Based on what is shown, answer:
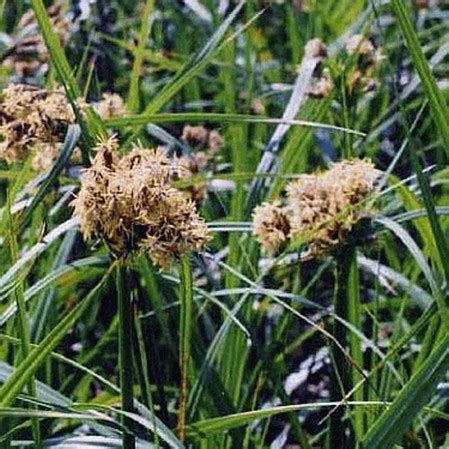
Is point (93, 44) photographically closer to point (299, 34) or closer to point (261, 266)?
point (299, 34)

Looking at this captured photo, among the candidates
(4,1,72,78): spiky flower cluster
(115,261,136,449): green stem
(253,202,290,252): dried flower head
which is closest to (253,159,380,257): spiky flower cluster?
(253,202,290,252): dried flower head

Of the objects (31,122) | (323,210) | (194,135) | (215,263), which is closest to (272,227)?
(323,210)

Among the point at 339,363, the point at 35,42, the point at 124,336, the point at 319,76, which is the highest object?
the point at 35,42

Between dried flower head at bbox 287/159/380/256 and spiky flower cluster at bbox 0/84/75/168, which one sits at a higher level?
spiky flower cluster at bbox 0/84/75/168

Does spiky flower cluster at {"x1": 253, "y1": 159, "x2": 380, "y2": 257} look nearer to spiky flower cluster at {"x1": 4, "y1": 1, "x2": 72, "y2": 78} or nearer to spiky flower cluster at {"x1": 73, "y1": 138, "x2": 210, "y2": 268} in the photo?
spiky flower cluster at {"x1": 73, "y1": 138, "x2": 210, "y2": 268}

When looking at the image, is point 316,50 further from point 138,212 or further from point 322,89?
point 138,212

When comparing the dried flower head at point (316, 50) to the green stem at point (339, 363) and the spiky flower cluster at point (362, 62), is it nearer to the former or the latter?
the spiky flower cluster at point (362, 62)

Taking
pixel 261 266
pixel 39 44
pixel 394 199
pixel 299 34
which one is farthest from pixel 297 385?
pixel 299 34
